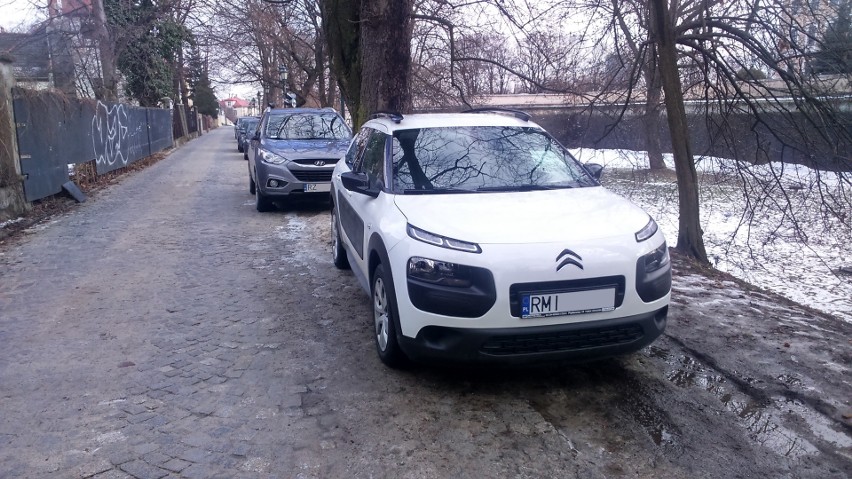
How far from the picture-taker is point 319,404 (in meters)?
4.23

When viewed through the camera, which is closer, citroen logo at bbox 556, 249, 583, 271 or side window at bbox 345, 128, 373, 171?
citroen logo at bbox 556, 249, 583, 271

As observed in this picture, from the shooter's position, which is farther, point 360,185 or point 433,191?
point 360,185

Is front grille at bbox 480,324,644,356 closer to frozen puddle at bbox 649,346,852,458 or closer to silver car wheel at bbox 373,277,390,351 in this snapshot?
frozen puddle at bbox 649,346,852,458

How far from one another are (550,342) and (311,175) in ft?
25.4

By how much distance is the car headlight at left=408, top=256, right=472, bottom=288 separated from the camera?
3992 mm

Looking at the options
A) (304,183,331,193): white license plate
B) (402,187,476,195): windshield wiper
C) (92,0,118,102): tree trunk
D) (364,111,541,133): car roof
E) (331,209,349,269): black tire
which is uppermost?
(92,0,118,102): tree trunk

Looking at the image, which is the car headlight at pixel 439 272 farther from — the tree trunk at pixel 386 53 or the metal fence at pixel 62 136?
the metal fence at pixel 62 136

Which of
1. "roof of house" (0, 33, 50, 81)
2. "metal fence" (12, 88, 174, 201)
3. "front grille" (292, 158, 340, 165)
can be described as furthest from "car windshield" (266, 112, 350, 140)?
"roof of house" (0, 33, 50, 81)

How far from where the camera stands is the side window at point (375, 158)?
5503 mm

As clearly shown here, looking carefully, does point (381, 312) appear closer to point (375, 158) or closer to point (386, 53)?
point (375, 158)

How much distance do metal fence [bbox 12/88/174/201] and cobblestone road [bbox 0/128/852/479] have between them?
19.1ft

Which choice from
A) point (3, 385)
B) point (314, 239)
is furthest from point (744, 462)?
point (314, 239)

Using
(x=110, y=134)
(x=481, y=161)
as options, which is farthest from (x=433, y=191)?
(x=110, y=134)

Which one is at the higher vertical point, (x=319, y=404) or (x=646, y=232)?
(x=646, y=232)
